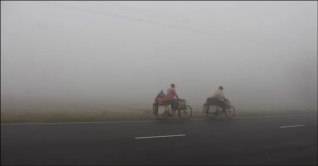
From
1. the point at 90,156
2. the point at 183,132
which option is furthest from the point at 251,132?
the point at 90,156

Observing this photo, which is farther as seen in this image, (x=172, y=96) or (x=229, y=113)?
(x=229, y=113)

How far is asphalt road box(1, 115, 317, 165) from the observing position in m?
6.31

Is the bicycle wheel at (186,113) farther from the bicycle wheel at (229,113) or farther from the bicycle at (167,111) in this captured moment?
the bicycle wheel at (229,113)

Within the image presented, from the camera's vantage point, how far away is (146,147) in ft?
25.9

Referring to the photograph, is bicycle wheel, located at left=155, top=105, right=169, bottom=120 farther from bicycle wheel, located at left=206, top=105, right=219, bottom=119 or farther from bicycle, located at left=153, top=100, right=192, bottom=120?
bicycle wheel, located at left=206, top=105, right=219, bottom=119

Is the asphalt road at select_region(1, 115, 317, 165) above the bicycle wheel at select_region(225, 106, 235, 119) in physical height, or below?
below

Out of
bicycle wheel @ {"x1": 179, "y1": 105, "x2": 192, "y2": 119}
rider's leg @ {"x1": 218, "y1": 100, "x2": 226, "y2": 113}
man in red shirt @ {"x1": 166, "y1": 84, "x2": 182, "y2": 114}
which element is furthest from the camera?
rider's leg @ {"x1": 218, "y1": 100, "x2": 226, "y2": 113}

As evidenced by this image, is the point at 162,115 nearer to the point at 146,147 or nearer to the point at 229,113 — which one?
the point at 229,113

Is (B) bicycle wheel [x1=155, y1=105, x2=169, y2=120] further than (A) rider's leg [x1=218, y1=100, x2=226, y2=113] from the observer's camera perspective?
No

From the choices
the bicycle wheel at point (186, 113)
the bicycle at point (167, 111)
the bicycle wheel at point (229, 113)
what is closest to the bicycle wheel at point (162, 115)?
the bicycle at point (167, 111)

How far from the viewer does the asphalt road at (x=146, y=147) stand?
20.7 ft

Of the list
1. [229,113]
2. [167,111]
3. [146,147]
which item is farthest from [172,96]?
[146,147]

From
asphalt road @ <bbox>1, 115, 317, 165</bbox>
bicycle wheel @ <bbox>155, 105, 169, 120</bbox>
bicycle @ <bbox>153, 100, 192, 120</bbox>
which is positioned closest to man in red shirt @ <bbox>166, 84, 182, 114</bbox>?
bicycle @ <bbox>153, 100, 192, 120</bbox>

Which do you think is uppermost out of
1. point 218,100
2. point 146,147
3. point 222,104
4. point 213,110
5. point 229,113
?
point 218,100
